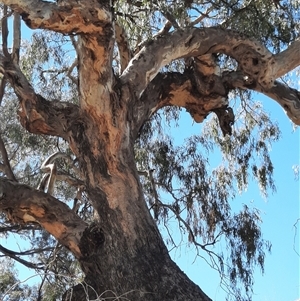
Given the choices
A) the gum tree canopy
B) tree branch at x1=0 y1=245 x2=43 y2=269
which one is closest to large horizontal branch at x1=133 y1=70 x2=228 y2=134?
the gum tree canopy

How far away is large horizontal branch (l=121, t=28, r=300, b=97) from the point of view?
4.58 m

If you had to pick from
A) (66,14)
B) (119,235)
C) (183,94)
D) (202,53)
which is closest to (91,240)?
(119,235)

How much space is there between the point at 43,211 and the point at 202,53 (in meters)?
1.68

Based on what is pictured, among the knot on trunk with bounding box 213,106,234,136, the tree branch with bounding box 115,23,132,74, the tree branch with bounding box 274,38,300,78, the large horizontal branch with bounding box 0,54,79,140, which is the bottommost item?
the large horizontal branch with bounding box 0,54,79,140

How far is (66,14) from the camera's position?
3.76m

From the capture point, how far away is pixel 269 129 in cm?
765

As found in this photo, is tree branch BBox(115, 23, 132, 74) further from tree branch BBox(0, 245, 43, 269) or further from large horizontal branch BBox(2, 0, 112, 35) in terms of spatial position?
tree branch BBox(0, 245, 43, 269)

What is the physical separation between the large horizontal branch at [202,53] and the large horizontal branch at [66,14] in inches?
24.6

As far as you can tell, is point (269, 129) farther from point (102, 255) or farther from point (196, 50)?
point (102, 255)

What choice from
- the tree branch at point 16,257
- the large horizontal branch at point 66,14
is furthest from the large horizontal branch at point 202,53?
the tree branch at point 16,257

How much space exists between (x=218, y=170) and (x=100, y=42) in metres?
3.82

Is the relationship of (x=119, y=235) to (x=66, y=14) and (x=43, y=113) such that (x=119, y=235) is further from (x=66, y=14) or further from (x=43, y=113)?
(x=66, y=14)

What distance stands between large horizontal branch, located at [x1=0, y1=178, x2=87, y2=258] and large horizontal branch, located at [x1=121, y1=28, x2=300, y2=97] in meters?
0.95

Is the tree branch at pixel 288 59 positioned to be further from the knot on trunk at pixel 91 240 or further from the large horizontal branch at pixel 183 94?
the knot on trunk at pixel 91 240
